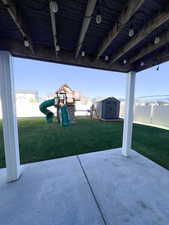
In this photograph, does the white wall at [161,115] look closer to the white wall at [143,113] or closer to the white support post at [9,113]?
the white wall at [143,113]

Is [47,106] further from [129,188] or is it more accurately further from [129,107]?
[129,188]

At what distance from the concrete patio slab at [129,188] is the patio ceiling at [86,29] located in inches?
91.6

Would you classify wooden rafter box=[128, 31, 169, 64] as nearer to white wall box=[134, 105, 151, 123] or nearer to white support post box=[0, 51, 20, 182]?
white support post box=[0, 51, 20, 182]

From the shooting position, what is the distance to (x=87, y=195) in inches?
65.4

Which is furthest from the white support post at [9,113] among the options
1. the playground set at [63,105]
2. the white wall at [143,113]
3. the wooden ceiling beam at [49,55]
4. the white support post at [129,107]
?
the white wall at [143,113]

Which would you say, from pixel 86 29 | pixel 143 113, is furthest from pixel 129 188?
pixel 143 113

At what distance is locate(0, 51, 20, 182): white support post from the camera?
66.9 inches

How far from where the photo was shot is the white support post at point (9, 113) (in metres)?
1.70

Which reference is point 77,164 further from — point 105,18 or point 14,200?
point 105,18

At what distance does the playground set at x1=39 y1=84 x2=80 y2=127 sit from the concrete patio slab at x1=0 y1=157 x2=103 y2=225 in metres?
4.96

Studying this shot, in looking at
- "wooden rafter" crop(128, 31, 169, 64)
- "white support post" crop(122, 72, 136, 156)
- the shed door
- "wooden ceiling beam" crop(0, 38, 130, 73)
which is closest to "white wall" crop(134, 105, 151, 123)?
the shed door

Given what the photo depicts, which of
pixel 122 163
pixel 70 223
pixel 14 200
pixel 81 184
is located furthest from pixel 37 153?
pixel 122 163

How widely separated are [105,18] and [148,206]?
8.67 ft

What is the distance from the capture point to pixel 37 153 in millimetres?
3088
